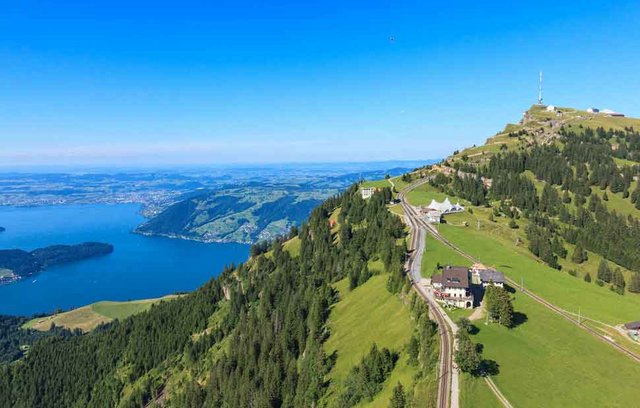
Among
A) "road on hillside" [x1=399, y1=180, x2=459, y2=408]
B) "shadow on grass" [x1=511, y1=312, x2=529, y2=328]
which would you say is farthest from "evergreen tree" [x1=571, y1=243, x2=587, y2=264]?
"shadow on grass" [x1=511, y1=312, x2=529, y2=328]

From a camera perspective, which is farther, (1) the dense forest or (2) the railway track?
(1) the dense forest

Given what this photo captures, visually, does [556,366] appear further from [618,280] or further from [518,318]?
[618,280]

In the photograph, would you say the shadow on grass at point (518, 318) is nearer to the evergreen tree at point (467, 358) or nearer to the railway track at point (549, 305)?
the railway track at point (549, 305)

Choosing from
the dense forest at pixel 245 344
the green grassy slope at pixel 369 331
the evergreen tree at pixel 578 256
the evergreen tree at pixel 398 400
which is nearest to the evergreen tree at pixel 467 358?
the green grassy slope at pixel 369 331

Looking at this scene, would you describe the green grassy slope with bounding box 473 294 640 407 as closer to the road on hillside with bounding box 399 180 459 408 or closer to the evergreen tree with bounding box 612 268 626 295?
the road on hillside with bounding box 399 180 459 408

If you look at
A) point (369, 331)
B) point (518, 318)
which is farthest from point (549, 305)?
point (369, 331)

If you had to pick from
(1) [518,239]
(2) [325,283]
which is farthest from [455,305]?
(1) [518,239]
